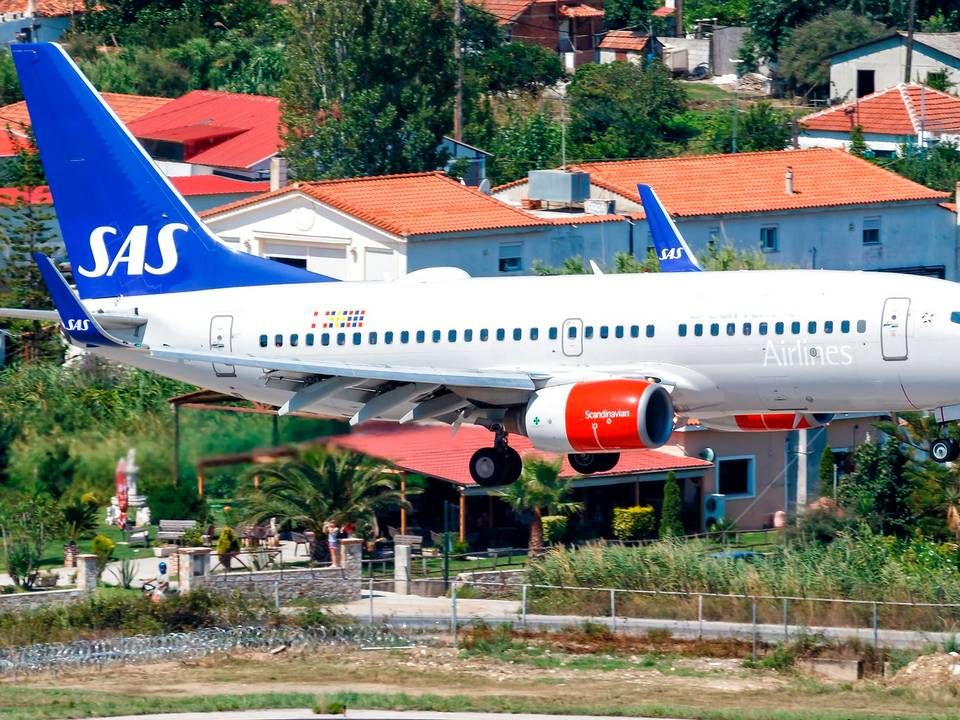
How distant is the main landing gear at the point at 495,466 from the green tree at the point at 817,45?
97.5 m

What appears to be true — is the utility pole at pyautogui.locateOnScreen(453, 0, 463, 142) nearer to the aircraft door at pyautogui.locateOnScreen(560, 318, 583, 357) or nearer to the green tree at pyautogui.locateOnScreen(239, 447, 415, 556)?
the green tree at pyautogui.locateOnScreen(239, 447, 415, 556)

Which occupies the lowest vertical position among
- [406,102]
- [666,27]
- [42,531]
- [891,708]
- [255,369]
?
[891,708]

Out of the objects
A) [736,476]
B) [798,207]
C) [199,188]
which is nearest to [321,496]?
[736,476]

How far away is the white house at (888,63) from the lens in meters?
137

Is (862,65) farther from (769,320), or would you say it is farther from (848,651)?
(769,320)

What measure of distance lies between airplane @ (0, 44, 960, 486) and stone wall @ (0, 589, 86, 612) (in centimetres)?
1181

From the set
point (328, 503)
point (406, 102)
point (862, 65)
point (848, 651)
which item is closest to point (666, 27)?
point (862, 65)

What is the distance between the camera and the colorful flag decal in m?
51.8

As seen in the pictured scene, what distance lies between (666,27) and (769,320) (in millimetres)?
115385

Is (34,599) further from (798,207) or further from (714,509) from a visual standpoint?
(798,207)

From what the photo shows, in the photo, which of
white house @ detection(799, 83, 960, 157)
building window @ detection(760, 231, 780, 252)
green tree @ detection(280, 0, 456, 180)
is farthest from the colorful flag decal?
white house @ detection(799, 83, 960, 157)

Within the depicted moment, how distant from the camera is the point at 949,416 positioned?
1889 inches

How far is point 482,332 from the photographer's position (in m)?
50.5

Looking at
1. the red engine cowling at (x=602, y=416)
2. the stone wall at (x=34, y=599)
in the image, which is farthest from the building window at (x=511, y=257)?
the red engine cowling at (x=602, y=416)
